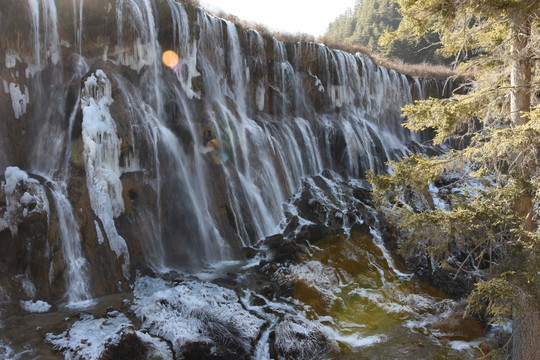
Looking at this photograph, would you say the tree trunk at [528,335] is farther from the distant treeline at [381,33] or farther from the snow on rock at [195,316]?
the distant treeline at [381,33]

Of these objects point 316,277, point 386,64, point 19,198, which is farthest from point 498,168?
point 386,64

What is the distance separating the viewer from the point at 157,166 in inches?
416

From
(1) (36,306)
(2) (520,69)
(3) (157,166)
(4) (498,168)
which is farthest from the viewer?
(3) (157,166)

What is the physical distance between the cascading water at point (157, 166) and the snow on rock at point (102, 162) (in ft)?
0.11

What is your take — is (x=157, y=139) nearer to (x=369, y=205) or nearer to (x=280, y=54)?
(x=369, y=205)

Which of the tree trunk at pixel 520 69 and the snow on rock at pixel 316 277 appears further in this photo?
the snow on rock at pixel 316 277

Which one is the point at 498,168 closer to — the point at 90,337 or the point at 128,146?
the point at 90,337

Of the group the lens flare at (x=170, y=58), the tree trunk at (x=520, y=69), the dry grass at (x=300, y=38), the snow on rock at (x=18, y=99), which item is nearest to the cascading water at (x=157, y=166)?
the snow on rock at (x=18, y=99)

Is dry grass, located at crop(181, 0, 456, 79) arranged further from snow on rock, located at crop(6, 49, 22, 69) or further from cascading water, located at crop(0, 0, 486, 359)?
snow on rock, located at crop(6, 49, 22, 69)

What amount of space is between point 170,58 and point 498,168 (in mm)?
10945


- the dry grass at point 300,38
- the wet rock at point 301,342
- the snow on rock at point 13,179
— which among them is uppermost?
the dry grass at point 300,38

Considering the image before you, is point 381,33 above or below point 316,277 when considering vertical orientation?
Answer: above

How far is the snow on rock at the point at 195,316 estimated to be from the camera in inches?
255

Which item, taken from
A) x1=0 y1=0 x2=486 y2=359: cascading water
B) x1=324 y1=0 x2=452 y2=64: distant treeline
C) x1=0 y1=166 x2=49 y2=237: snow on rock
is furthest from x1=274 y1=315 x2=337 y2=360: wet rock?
x1=324 y1=0 x2=452 y2=64: distant treeline
